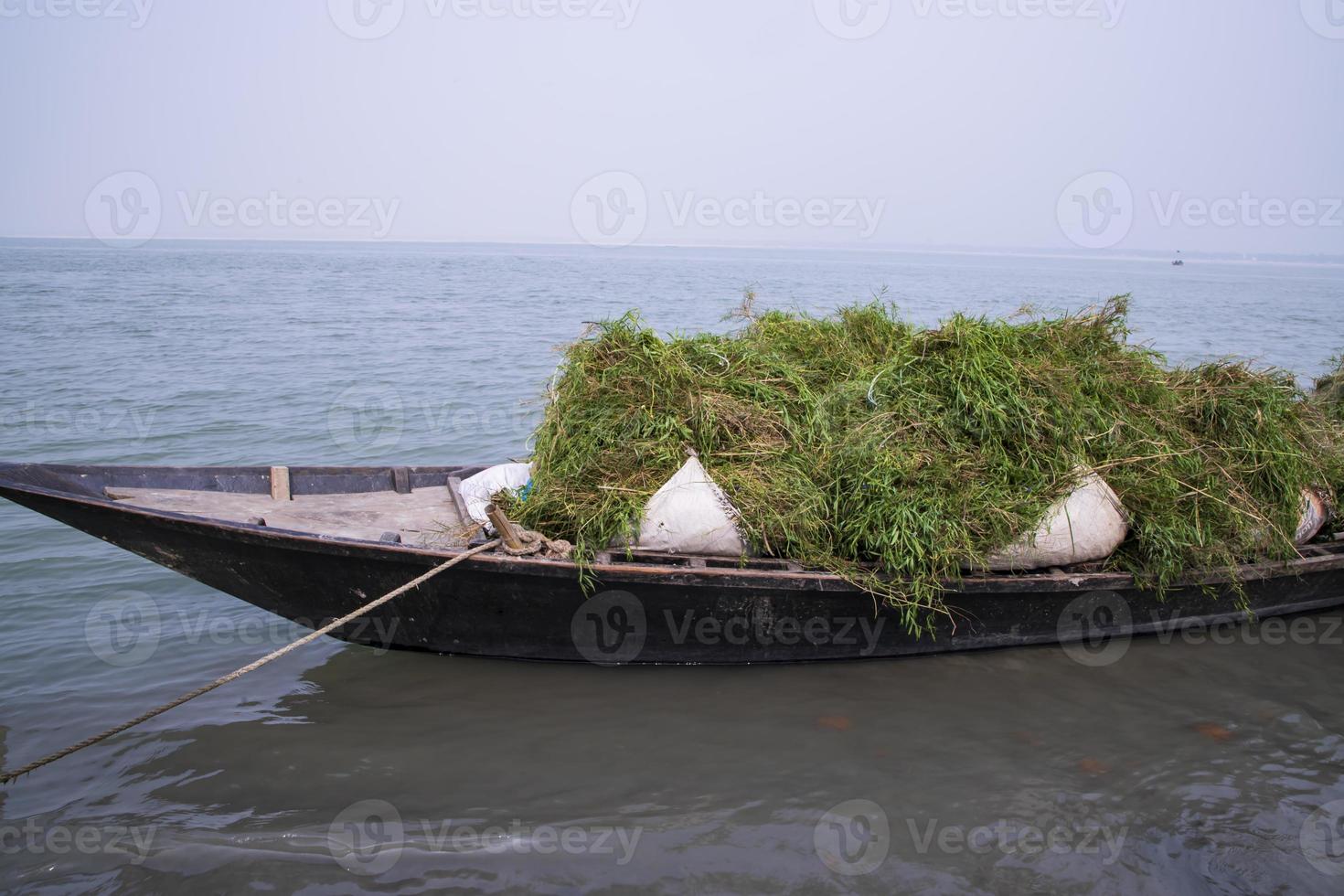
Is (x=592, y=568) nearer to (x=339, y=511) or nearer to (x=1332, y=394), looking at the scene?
(x=339, y=511)

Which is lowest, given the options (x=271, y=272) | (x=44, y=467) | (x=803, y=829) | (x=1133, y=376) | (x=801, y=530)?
(x=803, y=829)

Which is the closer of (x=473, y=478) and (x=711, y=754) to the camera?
(x=711, y=754)

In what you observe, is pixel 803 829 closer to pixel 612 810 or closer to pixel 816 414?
pixel 612 810

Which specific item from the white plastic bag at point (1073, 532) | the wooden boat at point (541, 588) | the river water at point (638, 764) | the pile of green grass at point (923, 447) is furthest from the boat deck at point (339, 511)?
the white plastic bag at point (1073, 532)

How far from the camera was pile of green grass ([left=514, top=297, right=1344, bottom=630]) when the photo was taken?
512 cm

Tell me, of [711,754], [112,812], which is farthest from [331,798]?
[711,754]

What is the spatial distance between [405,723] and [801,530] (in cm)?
269

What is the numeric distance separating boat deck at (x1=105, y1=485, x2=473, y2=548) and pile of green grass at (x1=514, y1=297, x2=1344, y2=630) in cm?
79

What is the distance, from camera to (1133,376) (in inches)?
236

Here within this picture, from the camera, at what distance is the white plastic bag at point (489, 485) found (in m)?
5.80

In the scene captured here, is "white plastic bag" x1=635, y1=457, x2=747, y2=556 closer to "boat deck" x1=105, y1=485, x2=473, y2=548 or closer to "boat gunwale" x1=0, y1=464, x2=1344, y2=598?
"boat gunwale" x1=0, y1=464, x2=1344, y2=598

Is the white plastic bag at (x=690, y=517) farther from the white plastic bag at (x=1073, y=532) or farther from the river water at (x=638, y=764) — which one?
the white plastic bag at (x=1073, y=532)

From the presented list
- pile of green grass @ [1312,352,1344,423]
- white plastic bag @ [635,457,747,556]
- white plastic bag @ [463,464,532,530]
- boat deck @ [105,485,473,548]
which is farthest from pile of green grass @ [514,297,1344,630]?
pile of green grass @ [1312,352,1344,423]

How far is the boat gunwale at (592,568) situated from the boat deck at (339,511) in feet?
1.36
